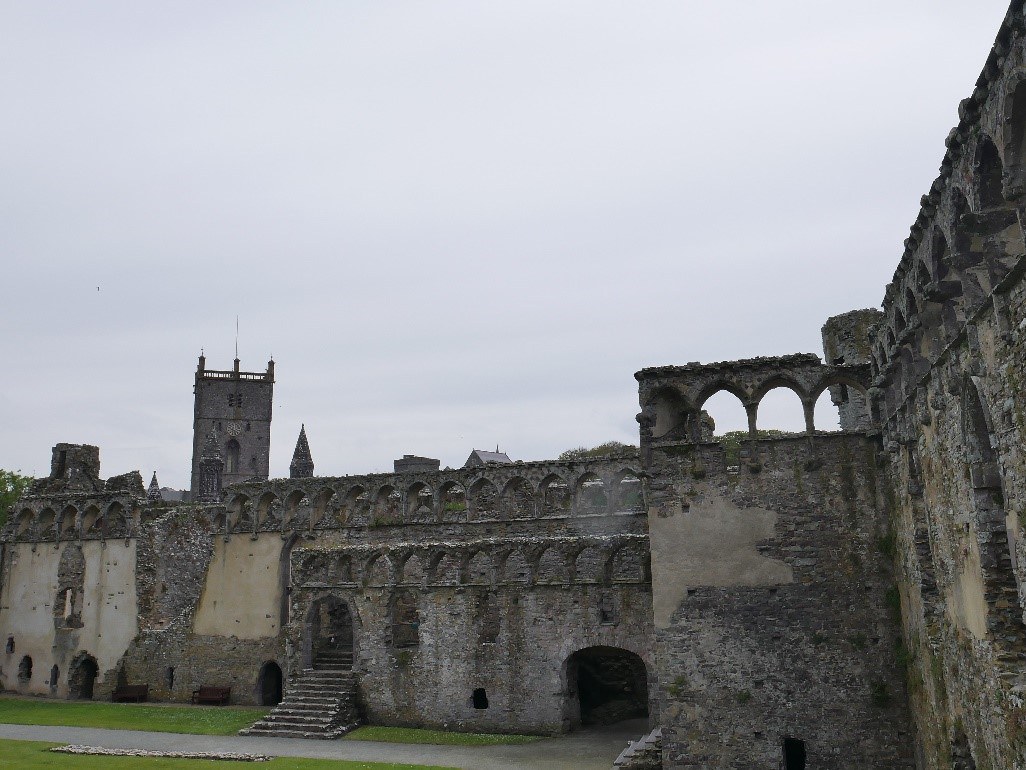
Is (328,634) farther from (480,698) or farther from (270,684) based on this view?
(480,698)

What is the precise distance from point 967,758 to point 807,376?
830cm

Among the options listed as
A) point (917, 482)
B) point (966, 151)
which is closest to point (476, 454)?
point (917, 482)

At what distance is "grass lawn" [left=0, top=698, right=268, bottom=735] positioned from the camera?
25766 mm

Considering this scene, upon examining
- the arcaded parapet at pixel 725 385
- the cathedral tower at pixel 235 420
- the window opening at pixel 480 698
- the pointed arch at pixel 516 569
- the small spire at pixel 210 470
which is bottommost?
the window opening at pixel 480 698

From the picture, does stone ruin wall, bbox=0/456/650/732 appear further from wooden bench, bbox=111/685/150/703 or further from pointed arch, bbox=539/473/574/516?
wooden bench, bbox=111/685/150/703

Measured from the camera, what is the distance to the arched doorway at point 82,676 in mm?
33188

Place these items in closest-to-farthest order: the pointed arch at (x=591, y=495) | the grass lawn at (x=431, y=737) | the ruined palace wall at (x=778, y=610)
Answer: the ruined palace wall at (x=778, y=610)
the grass lawn at (x=431, y=737)
the pointed arch at (x=591, y=495)

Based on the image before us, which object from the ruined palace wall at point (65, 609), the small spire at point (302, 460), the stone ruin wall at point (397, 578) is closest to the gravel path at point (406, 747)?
the stone ruin wall at point (397, 578)

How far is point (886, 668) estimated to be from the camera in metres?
15.8

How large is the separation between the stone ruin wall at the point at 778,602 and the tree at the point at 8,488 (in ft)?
127

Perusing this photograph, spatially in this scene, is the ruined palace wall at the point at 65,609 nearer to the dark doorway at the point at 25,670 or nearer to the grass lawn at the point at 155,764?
the dark doorway at the point at 25,670

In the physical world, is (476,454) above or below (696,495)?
above

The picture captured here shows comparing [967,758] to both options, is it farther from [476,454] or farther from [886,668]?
[476,454]

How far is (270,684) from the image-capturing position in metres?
31.3
